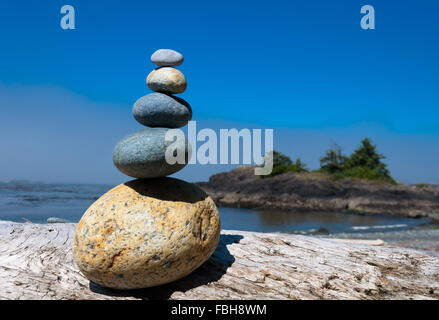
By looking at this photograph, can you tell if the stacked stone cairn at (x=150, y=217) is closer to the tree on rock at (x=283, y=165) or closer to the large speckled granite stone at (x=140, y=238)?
the large speckled granite stone at (x=140, y=238)

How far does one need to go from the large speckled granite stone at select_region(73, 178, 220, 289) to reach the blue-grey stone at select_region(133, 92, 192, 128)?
113 centimetres

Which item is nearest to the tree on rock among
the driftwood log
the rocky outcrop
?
the rocky outcrop

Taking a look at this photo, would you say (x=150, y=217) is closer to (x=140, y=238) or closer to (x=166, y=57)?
(x=140, y=238)

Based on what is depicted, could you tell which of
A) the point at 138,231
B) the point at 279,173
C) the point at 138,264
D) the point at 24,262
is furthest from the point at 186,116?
the point at 279,173

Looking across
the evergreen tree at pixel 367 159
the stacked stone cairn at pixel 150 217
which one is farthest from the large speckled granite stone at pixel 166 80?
the evergreen tree at pixel 367 159

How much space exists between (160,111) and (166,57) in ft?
3.44

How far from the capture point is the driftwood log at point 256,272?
536 centimetres

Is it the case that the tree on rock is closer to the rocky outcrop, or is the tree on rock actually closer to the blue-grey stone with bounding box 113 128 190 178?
the rocky outcrop

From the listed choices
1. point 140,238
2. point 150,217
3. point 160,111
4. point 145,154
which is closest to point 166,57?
point 160,111

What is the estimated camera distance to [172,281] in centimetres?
541

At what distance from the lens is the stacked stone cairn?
4.80 m

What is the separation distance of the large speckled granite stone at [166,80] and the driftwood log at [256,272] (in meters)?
3.27

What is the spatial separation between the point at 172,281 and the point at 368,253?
4.52m
